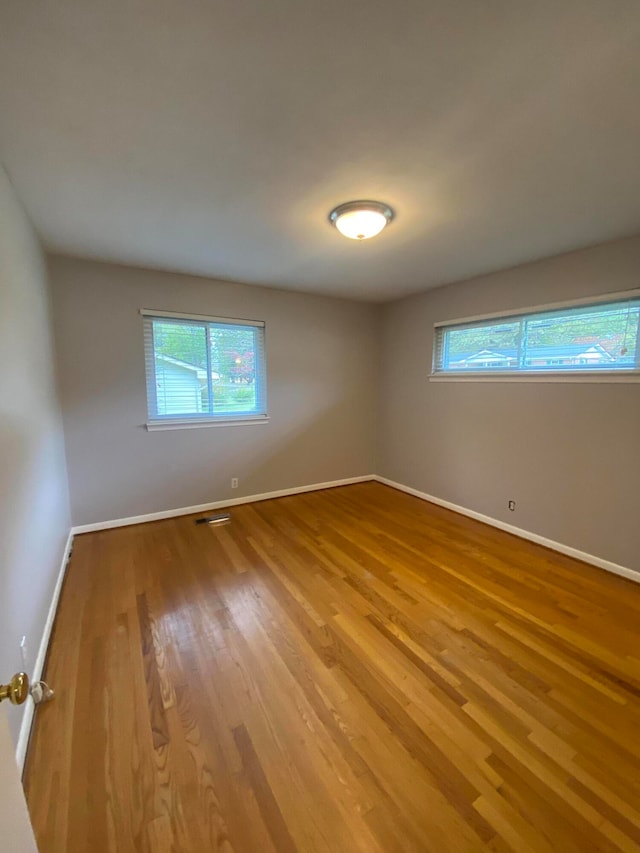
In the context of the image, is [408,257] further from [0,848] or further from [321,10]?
[0,848]

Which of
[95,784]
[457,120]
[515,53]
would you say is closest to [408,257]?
[457,120]

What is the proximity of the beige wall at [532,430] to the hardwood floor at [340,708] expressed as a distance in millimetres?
461

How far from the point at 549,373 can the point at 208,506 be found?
Result: 3433 mm

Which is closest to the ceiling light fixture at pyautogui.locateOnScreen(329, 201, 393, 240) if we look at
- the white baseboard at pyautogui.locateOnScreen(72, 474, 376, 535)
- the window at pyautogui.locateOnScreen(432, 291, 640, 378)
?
the window at pyautogui.locateOnScreen(432, 291, 640, 378)

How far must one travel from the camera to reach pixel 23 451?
177 centimetres

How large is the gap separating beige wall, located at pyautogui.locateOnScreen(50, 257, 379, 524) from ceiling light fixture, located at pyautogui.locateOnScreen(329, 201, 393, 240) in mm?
1848

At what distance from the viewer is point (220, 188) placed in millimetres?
1877

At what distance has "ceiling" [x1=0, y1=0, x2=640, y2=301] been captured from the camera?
1.02 m

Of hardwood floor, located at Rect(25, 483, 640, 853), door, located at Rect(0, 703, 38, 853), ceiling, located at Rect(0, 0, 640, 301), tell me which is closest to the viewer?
door, located at Rect(0, 703, 38, 853)

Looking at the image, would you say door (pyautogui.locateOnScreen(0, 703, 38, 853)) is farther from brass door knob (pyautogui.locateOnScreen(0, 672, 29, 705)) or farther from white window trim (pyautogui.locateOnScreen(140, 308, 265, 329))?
white window trim (pyautogui.locateOnScreen(140, 308, 265, 329))

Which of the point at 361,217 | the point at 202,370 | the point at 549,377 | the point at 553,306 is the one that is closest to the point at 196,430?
the point at 202,370

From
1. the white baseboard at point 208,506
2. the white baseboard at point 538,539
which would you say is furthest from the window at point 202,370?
the white baseboard at point 538,539

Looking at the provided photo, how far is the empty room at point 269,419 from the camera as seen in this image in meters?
1.12

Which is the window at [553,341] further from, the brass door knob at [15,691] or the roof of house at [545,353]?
the brass door knob at [15,691]
